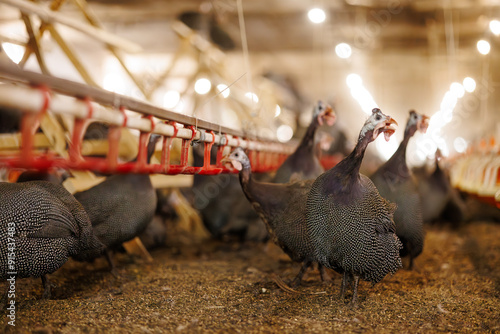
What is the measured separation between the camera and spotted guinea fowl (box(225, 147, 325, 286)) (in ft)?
9.71

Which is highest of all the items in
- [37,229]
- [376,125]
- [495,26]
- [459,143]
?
[495,26]

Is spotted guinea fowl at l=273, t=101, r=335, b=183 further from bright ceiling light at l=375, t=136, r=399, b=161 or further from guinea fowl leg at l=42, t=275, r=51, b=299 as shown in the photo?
bright ceiling light at l=375, t=136, r=399, b=161

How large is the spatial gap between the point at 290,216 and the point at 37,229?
5.50ft

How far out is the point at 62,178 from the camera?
12.4 feet

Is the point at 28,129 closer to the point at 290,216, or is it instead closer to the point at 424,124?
the point at 290,216

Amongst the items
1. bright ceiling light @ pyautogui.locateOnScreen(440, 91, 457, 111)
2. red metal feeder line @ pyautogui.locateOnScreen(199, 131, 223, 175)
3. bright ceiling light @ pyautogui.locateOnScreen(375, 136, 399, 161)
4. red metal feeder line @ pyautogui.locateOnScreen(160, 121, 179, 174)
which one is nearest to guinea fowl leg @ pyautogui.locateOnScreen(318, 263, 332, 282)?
red metal feeder line @ pyautogui.locateOnScreen(199, 131, 223, 175)

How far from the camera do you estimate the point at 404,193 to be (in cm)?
345

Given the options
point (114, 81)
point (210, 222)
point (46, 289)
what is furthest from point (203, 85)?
point (114, 81)

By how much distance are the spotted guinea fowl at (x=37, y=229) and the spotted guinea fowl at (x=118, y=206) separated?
36 cm

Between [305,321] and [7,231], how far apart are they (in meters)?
1.79

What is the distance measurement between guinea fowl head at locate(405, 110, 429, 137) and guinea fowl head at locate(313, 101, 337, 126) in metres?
0.64

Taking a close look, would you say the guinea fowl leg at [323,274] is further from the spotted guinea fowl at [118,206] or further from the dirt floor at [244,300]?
the spotted guinea fowl at [118,206]

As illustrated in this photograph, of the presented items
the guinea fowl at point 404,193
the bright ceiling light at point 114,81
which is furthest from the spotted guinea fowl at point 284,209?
the bright ceiling light at point 114,81

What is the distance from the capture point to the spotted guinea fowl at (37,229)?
7.67ft
